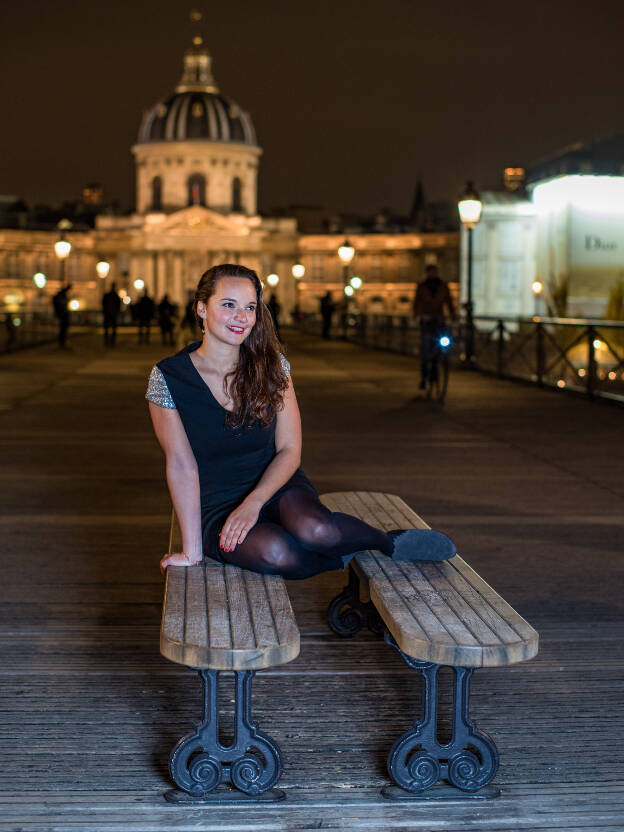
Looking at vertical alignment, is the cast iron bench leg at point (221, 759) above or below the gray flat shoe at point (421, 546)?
below

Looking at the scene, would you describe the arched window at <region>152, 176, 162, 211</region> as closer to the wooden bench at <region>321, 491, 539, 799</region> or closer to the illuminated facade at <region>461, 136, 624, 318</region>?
the illuminated facade at <region>461, 136, 624, 318</region>

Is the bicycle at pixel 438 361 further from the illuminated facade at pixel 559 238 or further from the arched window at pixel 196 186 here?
the arched window at pixel 196 186

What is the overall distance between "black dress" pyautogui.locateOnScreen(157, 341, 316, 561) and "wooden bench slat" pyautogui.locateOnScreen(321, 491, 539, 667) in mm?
469

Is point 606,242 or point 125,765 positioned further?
point 606,242

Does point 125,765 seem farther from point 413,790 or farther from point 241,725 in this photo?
point 413,790

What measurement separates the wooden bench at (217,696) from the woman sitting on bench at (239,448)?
1.93ft

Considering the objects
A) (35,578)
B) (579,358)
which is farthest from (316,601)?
(579,358)

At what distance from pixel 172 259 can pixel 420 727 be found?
371 ft

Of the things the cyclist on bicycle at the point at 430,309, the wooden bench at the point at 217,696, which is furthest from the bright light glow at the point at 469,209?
the wooden bench at the point at 217,696


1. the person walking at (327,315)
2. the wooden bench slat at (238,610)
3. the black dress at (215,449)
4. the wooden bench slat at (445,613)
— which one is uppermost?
the black dress at (215,449)

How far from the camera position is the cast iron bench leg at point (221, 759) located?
11.1 feet

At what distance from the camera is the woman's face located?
4266 mm

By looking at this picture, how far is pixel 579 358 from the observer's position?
19656 mm

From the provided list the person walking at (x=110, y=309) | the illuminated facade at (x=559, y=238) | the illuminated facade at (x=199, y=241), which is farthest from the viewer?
the illuminated facade at (x=199, y=241)
